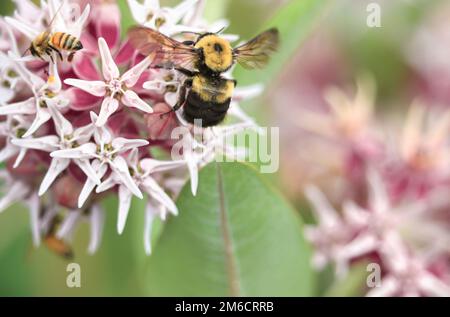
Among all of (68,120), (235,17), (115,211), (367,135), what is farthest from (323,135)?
(68,120)

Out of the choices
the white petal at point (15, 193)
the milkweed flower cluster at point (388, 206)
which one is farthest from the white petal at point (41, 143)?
the milkweed flower cluster at point (388, 206)

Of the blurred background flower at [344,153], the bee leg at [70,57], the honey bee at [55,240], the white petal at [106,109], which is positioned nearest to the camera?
the white petal at [106,109]

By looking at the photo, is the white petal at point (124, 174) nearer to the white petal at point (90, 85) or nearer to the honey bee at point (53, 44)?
the white petal at point (90, 85)

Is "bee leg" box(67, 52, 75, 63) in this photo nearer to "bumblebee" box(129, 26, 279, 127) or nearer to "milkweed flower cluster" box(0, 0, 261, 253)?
"milkweed flower cluster" box(0, 0, 261, 253)

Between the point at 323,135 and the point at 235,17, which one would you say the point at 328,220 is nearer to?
the point at 323,135

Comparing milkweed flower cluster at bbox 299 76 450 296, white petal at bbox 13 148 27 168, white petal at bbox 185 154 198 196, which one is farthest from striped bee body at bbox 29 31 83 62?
milkweed flower cluster at bbox 299 76 450 296

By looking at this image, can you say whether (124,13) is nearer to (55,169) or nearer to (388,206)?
(55,169)

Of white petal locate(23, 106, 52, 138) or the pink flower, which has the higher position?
the pink flower
